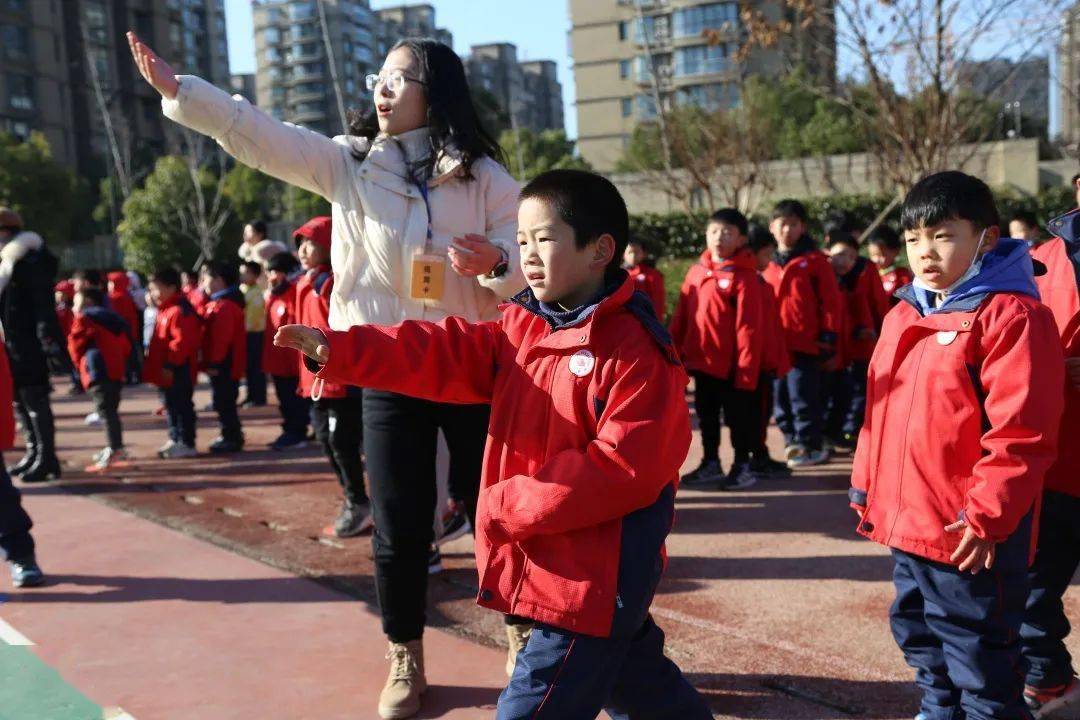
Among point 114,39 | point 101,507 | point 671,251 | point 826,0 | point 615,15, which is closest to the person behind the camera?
point 101,507

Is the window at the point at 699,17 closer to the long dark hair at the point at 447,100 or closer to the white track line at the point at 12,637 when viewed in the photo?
the long dark hair at the point at 447,100

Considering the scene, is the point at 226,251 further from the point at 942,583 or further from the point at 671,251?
the point at 942,583

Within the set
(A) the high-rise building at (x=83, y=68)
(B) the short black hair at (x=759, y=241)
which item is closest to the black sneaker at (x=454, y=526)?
(B) the short black hair at (x=759, y=241)

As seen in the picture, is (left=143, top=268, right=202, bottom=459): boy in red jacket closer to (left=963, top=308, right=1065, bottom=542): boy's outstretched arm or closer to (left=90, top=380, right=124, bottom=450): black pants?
(left=90, top=380, right=124, bottom=450): black pants

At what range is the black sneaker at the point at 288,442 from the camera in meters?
8.95

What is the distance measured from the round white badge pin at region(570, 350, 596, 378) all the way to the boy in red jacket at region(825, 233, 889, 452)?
5.71m

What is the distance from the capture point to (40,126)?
5444cm

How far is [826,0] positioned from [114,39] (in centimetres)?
5822

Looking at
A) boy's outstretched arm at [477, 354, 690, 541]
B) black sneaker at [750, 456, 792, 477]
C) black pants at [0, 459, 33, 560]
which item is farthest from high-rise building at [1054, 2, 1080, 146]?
black pants at [0, 459, 33, 560]

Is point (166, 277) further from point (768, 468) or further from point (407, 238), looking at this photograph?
point (407, 238)

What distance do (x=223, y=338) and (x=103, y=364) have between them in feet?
3.75

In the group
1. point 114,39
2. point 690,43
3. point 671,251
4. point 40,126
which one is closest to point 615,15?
point 690,43

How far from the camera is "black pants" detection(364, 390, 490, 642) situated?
10.7 feet

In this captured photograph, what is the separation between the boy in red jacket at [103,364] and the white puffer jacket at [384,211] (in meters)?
5.52
